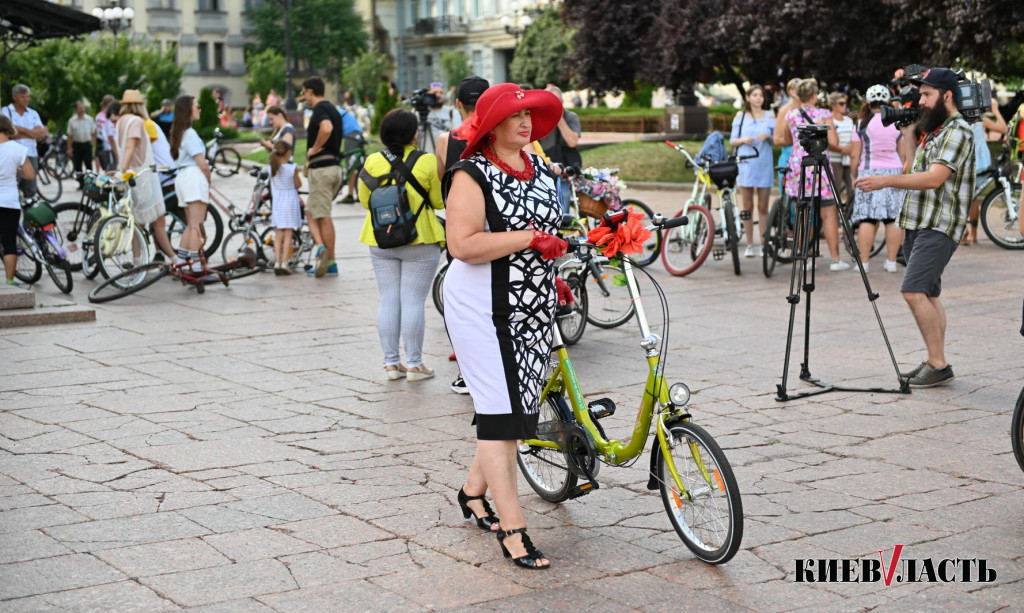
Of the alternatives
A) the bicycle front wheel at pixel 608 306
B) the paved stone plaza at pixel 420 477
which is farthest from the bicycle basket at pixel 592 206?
the paved stone plaza at pixel 420 477

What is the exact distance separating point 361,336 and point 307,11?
7245 cm

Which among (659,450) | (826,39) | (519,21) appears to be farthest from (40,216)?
(519,21)

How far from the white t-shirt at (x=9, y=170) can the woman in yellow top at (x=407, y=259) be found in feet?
14.9

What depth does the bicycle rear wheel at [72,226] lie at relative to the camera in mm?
12875

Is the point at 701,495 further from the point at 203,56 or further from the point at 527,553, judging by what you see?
the point at 203,56

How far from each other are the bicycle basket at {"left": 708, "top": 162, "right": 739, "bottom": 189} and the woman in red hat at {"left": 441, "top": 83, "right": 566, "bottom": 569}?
25.4 feet

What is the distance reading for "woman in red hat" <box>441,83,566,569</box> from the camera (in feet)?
14.6

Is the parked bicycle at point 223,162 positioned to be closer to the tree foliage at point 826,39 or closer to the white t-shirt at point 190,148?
the tree foliage at point 826,39

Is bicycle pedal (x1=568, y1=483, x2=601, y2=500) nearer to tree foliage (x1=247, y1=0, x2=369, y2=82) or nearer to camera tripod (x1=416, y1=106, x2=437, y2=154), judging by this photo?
camera tripod (x1=416, y1=106, x2=437, y2=154)

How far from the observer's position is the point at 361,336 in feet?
30.9

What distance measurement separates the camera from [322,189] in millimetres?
12297

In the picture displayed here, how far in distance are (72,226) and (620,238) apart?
391 inches

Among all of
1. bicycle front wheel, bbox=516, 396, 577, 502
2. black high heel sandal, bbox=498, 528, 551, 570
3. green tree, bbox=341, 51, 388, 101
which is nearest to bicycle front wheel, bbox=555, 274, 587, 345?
bicycle front wheel, bbox=516, 396, 577, 502

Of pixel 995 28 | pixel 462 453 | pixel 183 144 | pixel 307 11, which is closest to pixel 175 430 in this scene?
pixel 462 453
